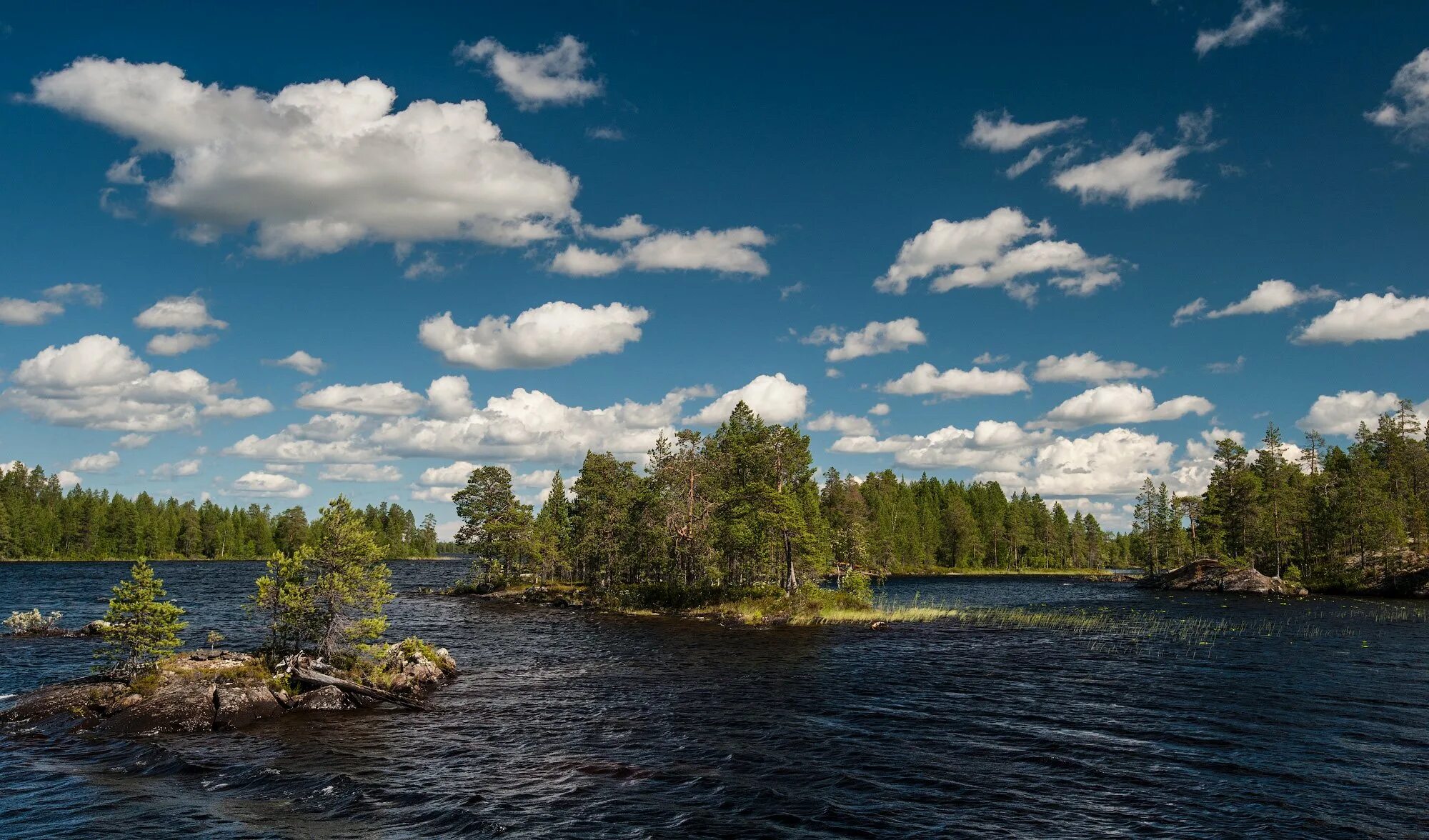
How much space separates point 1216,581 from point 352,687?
13745 centimetres

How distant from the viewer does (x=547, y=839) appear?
68.1 feet

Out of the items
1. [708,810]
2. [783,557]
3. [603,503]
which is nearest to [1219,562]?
[783,557]

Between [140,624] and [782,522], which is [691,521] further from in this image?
[140,624]

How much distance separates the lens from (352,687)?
1436 inches

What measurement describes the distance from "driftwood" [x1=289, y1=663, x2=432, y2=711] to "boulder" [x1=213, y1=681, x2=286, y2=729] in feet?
4.78

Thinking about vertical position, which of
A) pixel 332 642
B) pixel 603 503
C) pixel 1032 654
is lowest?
pixel 1032 654

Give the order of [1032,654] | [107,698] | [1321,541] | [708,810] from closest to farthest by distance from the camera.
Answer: [708,810]
[107,698]
[1032,654]
[1321,541]

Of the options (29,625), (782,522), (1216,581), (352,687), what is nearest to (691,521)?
(782,522)

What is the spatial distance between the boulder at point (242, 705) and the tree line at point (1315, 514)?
136 metres

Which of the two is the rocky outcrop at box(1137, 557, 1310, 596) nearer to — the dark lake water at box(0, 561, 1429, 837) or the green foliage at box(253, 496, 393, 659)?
the dark lake water at box(0, 561, 1429, 837)

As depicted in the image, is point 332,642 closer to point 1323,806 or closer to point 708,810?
point 708,810

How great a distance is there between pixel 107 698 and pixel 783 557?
73.8m

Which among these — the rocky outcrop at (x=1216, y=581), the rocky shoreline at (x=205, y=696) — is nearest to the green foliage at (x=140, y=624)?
the rocky shoreline at (x=205, y=696)

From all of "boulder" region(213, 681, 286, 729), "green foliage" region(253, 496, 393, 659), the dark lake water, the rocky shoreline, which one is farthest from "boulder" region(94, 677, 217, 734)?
"green foliage" region(253, 496, 393, 659)
